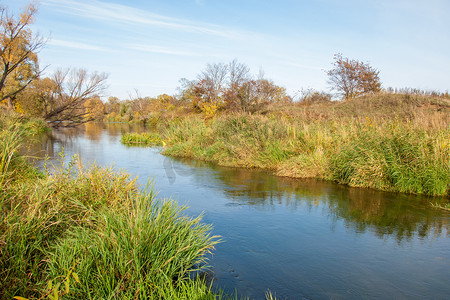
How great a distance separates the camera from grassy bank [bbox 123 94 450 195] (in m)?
9.19

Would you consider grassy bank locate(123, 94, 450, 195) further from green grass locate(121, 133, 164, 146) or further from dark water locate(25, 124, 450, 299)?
green grass locate(121, 133, 164, 146)

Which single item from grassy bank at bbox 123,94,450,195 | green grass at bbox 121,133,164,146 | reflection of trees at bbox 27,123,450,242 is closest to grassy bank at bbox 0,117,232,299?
reflection of trees at bbox 27,123,450,242

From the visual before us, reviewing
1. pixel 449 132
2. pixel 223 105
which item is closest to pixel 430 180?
pixel 449 132

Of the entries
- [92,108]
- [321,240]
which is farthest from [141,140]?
[321,240]

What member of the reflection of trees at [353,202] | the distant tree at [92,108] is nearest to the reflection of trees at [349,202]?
the reflection of trees at [353,202]

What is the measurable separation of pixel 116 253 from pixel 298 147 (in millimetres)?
10109

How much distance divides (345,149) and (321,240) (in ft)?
17.0

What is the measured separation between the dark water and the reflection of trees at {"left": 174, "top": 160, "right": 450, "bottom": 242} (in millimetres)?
22

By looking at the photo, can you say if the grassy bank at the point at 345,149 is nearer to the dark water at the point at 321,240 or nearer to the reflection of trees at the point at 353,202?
the reflection of trees at the point at 353,202

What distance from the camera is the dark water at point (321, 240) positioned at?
448 centimetres

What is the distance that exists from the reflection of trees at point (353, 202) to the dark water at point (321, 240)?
0.02 metres

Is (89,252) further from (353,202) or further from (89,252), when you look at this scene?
(353,202)

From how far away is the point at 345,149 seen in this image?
416 inches

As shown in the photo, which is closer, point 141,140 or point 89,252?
point 89,252
